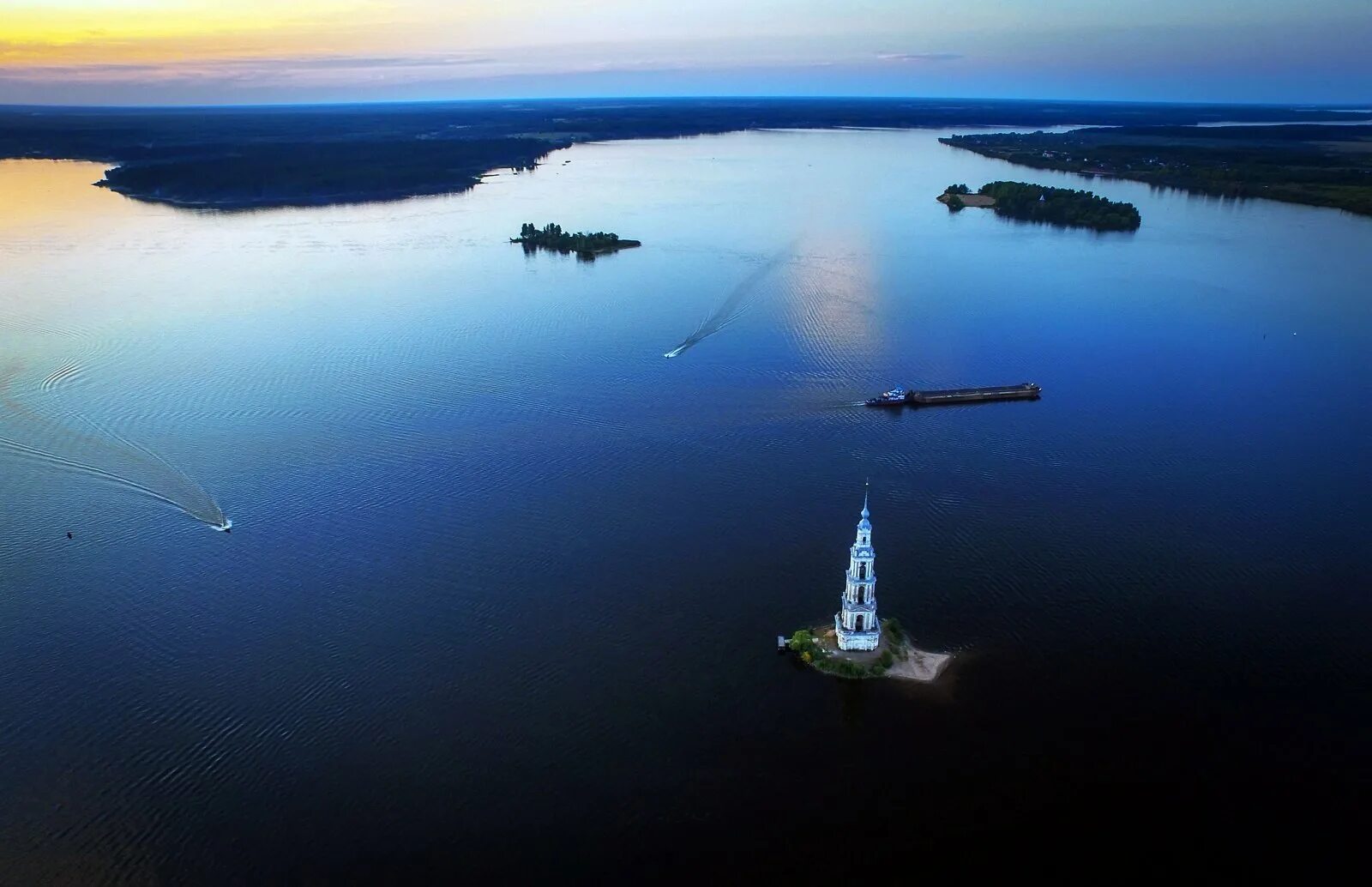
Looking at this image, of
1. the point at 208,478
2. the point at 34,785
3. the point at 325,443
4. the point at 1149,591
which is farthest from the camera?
the point at 325,443

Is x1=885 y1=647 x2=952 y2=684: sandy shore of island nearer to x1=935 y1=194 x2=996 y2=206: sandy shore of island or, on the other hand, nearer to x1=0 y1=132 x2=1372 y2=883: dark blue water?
x1=0 y1=132 x2=1372 y2=883: dark blue water

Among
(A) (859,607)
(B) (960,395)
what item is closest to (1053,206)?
(B) (960,395)

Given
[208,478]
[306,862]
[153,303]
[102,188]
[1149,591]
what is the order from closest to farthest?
[306,862]
[1149,591]
[208,478]
[153,303]
[102,188]

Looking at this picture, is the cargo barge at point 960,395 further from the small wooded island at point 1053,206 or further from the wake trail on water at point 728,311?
the small wooded island at point 1053,206

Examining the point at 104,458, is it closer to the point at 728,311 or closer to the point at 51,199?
the point at 728,311

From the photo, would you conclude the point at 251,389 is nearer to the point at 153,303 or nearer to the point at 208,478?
the point at 208,478

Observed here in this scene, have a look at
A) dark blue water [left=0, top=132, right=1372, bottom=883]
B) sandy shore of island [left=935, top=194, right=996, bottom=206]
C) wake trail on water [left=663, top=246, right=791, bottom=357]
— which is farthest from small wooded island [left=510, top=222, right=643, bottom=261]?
sandy shore of island [left=935, top=194, right=996, bottom=206]

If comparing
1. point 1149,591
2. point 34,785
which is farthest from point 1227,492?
point 34,785
